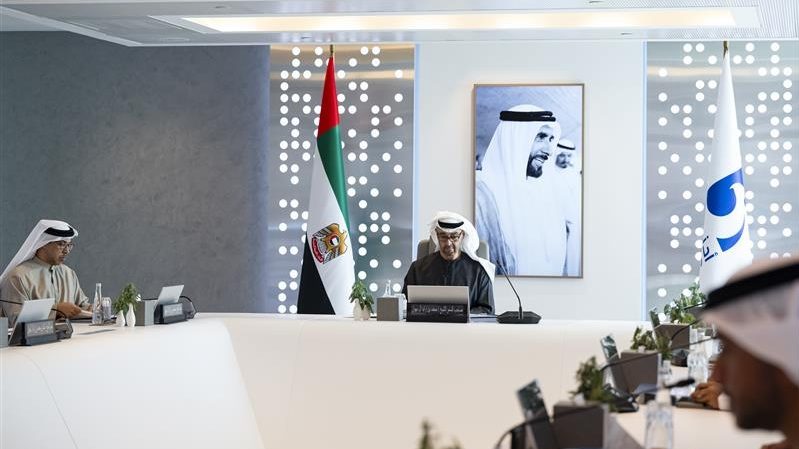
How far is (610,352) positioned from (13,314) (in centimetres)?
372

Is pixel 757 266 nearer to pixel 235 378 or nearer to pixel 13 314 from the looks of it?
pixel 235 378

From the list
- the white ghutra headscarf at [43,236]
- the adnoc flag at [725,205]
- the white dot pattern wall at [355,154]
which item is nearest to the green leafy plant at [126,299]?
the white ghutra headscarf at [43,236]

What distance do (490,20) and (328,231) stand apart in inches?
87.0

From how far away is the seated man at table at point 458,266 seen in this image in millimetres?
6668

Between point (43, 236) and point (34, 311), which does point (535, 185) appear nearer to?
point (43, 236)

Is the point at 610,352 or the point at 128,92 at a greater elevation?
the point at 128,92

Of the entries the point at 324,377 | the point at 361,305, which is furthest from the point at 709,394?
the point at 361,305

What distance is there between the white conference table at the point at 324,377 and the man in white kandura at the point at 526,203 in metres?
2.68

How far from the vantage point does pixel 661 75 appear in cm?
777

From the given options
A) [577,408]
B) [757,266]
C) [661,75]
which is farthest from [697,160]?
[757,266]

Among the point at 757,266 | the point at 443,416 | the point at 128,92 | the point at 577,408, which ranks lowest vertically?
the point at 443,416

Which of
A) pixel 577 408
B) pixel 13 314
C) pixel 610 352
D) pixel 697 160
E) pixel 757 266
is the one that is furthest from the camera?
pixel 697 160

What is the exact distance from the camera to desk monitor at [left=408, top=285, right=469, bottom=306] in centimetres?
518

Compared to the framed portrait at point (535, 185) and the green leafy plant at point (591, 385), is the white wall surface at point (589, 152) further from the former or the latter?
the green leafy plant at point (591, 385)
